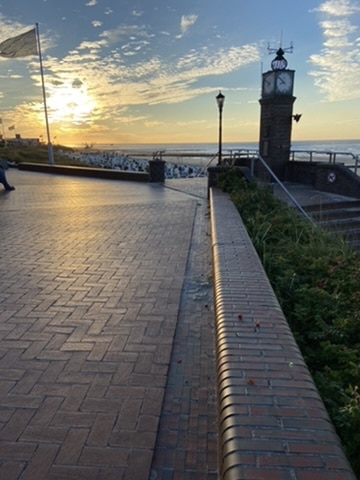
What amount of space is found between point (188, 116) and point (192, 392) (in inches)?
1720

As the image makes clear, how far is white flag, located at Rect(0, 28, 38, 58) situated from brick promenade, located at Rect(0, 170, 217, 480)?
1580 cm

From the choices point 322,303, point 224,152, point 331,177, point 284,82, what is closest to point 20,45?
point 224,152

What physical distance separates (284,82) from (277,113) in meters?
1.05

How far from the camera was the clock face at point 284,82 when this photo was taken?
1280cm

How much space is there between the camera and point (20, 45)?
1827 cm

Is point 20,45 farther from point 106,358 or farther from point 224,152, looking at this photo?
point 106,358

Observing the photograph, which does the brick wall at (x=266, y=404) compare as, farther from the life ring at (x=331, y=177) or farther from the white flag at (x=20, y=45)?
the white flag at (x=20, y=45)

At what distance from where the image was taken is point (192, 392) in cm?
244

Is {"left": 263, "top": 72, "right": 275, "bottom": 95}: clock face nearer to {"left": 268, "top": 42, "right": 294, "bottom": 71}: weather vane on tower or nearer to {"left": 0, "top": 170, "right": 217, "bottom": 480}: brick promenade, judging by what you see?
{"left": 268, "top": 42, "right": 294, "bottom": 71}: weather vane on tower

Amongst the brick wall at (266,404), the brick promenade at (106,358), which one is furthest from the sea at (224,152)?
the brick wall at (266,404)

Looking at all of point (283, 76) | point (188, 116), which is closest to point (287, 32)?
point (283, 76)

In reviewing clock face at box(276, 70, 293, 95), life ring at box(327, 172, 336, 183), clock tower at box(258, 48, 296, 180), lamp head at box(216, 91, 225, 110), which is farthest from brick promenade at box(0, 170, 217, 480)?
clock face at box(276, 70, 293, 95)

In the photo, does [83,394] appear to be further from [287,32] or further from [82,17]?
[82,17]

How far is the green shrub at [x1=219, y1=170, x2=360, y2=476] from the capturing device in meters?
1.95
